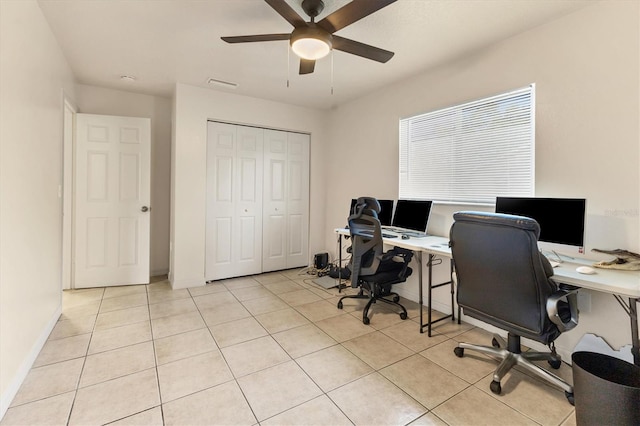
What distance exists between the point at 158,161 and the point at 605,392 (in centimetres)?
471

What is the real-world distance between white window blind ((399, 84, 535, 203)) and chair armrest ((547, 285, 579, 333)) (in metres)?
0.94

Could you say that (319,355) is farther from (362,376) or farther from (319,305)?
(319,305)

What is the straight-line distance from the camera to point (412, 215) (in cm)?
312

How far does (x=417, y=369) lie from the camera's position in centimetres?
201

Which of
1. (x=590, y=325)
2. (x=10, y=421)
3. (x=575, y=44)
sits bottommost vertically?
(x=10, y=421)

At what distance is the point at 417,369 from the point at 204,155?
10.7 feet

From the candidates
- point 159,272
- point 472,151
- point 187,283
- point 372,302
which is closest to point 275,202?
point 187,283

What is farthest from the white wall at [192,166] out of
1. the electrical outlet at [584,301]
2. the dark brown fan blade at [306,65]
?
the electrical outlet at [584,301]

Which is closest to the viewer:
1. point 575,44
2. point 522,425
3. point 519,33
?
point 522,425

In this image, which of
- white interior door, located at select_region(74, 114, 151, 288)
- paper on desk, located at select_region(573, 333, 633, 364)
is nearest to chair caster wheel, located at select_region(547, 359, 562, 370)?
paper on desk, located at select_region(573, 333, 633, 364)

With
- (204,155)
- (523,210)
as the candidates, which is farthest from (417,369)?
(204,155)

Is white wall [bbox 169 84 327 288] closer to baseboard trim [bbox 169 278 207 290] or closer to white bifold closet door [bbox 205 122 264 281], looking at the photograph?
baseboard trim [bbox 169 278 207 290]

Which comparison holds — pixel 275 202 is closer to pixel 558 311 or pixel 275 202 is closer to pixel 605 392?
pixel 558 311

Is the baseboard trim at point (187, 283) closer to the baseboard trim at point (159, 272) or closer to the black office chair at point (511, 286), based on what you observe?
the baseboard trim at point (159, 272)
